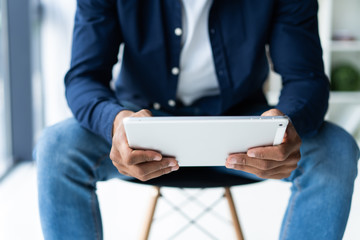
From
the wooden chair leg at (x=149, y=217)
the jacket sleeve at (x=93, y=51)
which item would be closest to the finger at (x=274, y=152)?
the jacket sleeve at (x=93, y=51)

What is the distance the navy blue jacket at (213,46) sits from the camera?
1.10m

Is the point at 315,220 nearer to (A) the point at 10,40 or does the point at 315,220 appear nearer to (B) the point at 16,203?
(B) the point at 16,203

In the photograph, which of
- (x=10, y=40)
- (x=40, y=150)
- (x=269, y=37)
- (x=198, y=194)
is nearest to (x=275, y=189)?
(x=198, y=194)

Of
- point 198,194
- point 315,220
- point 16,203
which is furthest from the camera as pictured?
point 198,194

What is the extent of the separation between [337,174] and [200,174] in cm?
35

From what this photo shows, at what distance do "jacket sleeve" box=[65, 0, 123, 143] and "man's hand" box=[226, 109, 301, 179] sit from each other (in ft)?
1.32

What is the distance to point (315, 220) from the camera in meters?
0.86

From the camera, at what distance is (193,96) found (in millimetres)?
1242

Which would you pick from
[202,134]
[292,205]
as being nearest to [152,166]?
[202,134]

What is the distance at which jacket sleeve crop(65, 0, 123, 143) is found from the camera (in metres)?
1.03

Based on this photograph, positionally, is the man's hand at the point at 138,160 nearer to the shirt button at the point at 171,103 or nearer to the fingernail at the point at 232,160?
the fingernail at the point at 232,160

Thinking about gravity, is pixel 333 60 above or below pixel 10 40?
below

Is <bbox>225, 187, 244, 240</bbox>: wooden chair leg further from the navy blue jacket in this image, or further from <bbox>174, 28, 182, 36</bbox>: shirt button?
<bbox>174, 28, 182, 36</bbox>: shirt button

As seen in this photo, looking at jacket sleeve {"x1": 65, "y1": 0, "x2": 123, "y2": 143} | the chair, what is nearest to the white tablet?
the chair
